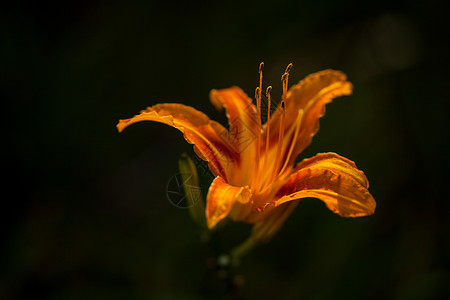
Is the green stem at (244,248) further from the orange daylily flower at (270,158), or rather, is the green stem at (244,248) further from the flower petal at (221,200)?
the flower petal at (221,200)

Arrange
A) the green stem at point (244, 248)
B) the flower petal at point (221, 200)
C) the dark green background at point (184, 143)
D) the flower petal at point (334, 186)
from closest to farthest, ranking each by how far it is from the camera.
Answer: the flower petal at point (221, 200) → the flower petal at point (334, 186) → the green stem at point (244, 248) → the dark green background at point (184, 143)

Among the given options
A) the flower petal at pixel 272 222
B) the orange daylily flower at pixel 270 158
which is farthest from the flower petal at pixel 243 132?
the flower petal at pixel 272 222

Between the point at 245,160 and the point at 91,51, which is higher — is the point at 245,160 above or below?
below

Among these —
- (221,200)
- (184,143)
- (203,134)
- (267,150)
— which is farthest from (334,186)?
(184,143)

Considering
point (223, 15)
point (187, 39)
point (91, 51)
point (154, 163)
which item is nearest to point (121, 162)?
point (154, 163)

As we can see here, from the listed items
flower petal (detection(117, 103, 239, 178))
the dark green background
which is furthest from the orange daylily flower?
the dark green background

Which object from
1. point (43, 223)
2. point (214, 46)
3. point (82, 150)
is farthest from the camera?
point (214, 46)

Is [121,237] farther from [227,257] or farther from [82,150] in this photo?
[227,257]
